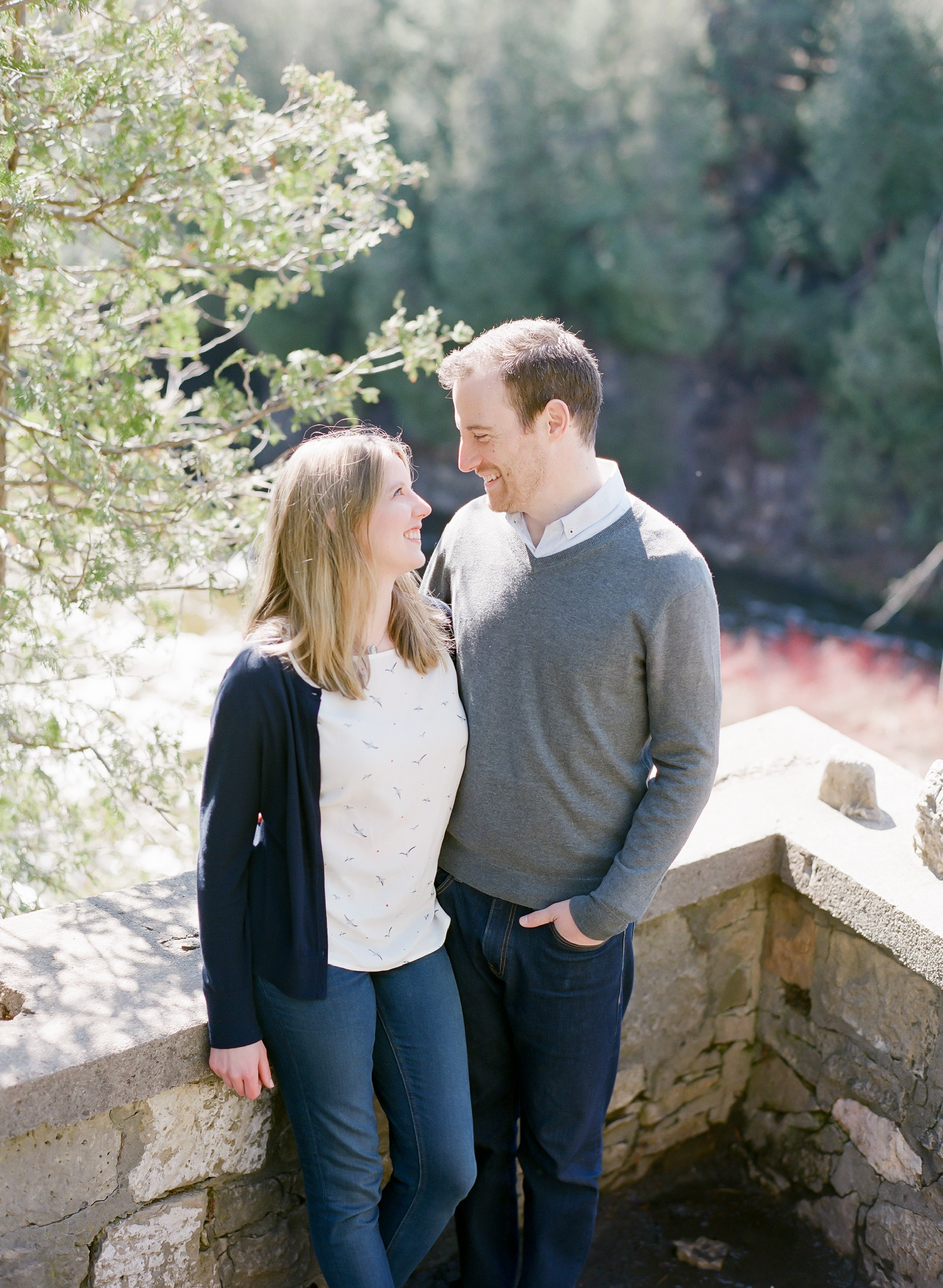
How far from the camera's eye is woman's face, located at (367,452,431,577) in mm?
1690

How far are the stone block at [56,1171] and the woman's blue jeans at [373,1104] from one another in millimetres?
294

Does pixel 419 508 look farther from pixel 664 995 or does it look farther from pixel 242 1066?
pixel 664 995

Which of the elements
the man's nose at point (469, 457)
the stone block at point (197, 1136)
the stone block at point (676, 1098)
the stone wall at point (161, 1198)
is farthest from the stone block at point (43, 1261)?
the man's nose at point (469, 457)

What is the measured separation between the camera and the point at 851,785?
2.41 m

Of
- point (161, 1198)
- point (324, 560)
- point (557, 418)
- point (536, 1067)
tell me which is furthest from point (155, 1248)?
point (557, 418)

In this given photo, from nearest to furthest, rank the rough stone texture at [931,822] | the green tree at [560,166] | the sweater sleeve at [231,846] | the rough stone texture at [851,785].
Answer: the sweater sleeve at [231,846] < the rough stone texture at [931,822] < the rough stone texture at [851,785] < the green tree at [560,166]

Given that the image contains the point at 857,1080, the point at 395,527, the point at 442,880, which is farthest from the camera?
the point at 857,1080

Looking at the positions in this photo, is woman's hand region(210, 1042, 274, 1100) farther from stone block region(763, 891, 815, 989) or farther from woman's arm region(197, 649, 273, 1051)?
stone block region(763, 891, 815, 989)

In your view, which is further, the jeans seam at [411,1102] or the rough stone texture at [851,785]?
the rough stone texture at [851,785]

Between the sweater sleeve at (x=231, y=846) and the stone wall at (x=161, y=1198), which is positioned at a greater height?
the sweater sleeve at (x=231, y=846)

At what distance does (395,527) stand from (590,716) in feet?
1.43

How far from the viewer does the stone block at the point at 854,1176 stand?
2.30 metres

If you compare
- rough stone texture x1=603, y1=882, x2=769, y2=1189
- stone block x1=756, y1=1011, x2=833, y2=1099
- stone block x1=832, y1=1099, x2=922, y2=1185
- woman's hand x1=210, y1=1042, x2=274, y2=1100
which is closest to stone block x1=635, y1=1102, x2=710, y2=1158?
rough stone texture x1=603, y1=882, x2=769, y2=1189

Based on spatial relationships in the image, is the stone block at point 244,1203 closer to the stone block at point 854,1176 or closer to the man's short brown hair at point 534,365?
the stone block at point 854,1176
